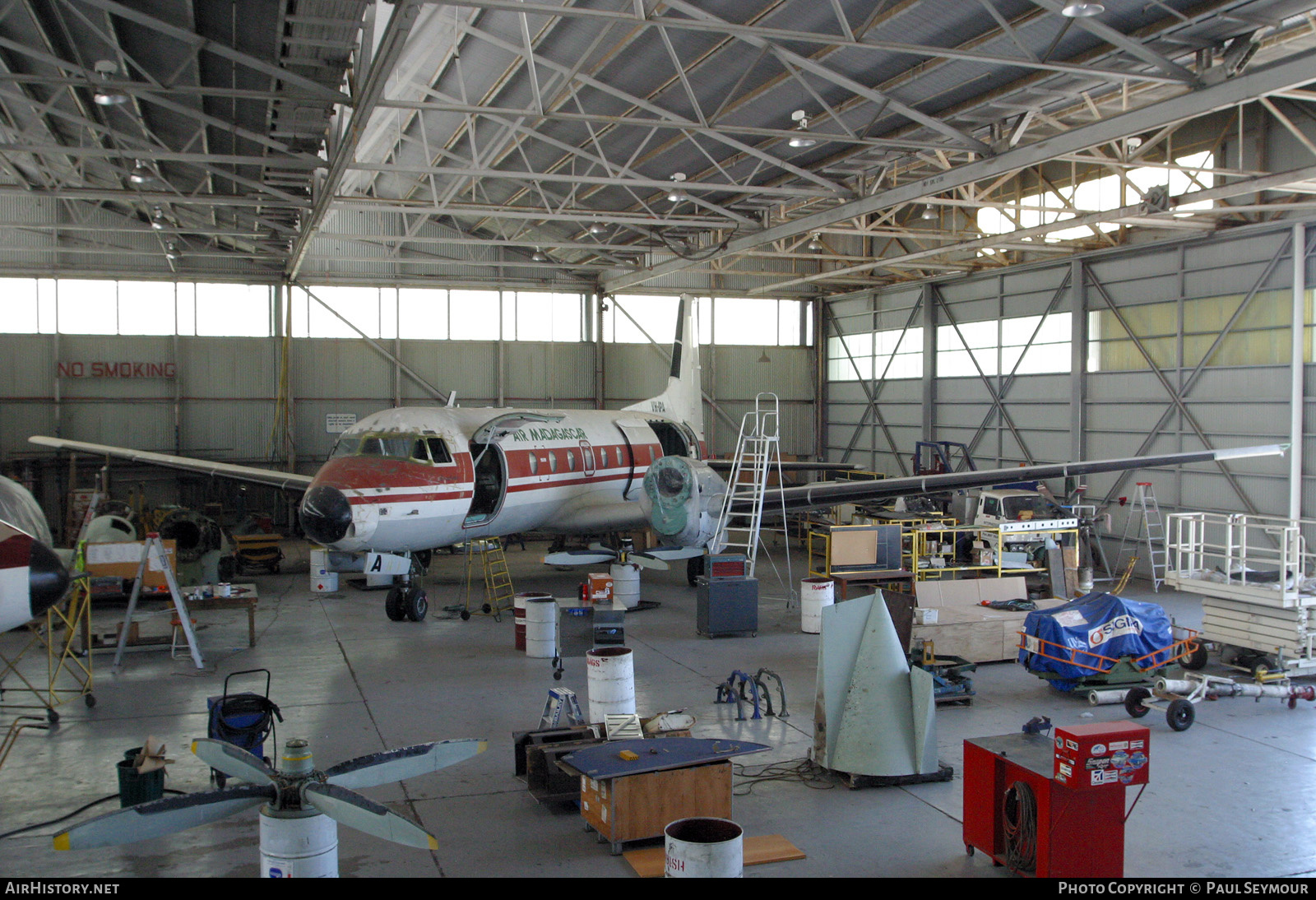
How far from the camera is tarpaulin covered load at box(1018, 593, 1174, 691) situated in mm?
12508

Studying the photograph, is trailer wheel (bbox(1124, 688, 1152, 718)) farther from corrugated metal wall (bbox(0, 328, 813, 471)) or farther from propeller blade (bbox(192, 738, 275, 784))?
corrugated metal wall (bbox(0, 328, 813, 471))

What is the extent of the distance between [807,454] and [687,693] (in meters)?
25.1

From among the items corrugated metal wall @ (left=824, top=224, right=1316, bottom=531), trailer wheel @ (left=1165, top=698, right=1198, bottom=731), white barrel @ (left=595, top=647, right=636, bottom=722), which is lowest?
trailer wheel @ (left=1165, top=698, right=1198, bottom=731)

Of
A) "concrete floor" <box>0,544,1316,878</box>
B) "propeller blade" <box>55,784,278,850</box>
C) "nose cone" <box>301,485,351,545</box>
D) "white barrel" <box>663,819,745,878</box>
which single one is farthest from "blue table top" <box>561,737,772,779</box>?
"nose cone" <box>301,485,351,545</box>

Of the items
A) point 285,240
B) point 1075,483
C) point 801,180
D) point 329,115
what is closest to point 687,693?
point 329,115

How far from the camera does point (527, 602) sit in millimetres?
15250

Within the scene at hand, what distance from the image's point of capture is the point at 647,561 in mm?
18906

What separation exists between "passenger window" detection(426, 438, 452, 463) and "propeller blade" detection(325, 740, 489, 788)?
1078 centimetres

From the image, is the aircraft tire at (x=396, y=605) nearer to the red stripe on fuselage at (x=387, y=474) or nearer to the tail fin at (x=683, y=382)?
the red stripe on fuselage at (x=387, y=474)

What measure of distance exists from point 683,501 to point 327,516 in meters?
6.69

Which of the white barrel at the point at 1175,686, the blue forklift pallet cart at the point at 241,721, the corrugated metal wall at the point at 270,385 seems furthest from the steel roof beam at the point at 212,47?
the corrugated metal wall at the point at 270,385

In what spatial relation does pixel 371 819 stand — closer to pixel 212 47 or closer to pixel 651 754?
pixel 651 754

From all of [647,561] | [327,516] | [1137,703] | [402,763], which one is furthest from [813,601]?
[402,763]

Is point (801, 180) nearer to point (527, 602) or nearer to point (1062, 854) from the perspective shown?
point (527, 602)
